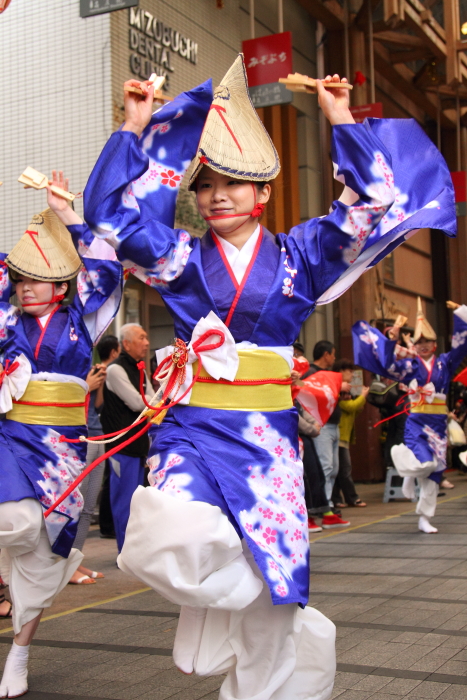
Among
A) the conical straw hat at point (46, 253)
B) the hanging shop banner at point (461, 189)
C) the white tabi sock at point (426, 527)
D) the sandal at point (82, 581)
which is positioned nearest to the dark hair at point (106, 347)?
the sandal at point (82, 581)

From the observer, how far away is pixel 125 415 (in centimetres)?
648

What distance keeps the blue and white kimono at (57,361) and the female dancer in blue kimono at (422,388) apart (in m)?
3.81

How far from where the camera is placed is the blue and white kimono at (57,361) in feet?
11.8

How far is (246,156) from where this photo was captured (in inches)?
112

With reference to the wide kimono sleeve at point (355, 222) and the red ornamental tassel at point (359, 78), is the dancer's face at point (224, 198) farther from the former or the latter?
the red ornamental tassel at point (359, 78)

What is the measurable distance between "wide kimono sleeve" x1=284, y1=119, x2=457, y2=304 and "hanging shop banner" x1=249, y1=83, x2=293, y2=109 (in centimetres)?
590

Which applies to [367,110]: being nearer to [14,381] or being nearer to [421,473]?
[421,473]

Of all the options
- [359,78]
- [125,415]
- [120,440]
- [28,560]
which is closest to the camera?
[28,560]

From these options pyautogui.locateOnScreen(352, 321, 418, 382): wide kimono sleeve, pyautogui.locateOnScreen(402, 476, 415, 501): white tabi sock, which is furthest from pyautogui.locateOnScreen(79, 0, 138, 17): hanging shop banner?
pyautogui.locateOnScreen(402, 476, 415, 501): white tabi sock

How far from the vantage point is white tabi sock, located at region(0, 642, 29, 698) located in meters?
3.26

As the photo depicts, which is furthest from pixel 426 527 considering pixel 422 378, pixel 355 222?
pixel 355 222

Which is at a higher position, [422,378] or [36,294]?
[36,294]

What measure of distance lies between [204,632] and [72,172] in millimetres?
6698

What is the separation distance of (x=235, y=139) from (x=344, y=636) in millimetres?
2420
